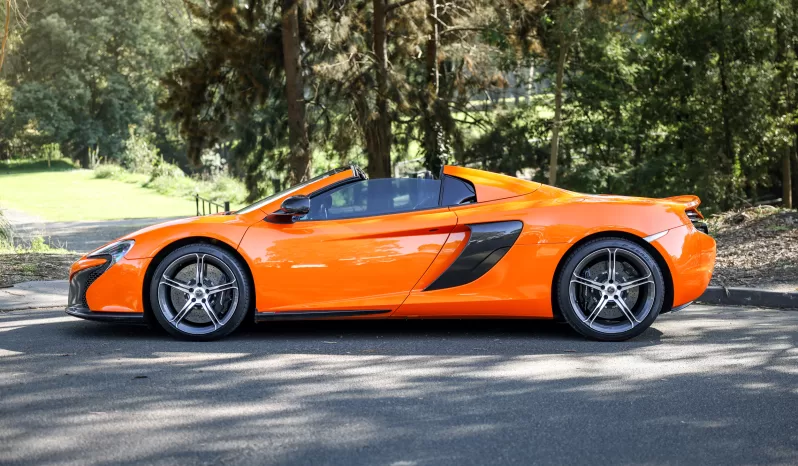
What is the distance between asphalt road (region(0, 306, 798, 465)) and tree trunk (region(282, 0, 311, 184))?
36.6ft

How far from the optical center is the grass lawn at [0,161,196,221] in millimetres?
30609

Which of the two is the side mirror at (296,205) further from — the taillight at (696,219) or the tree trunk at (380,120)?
the tree trunk at (380,120)

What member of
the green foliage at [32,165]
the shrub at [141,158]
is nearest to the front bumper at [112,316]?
the shrub at [141,158]

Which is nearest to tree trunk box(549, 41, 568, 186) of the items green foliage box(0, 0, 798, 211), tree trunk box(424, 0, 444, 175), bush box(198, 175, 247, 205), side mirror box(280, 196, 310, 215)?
green foliage box(0, 0, 798, 211)

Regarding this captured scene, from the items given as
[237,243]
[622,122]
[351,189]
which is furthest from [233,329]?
[622,122]

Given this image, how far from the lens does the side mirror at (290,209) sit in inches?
266

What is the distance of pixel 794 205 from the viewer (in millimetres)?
23422

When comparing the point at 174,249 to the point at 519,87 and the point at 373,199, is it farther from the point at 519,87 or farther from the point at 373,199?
the point at 519,87

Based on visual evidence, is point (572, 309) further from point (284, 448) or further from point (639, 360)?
point (284, 448)

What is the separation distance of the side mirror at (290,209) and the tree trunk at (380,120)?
12.6 m

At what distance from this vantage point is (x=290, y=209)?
6.76m

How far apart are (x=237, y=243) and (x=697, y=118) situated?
18233 millimetres

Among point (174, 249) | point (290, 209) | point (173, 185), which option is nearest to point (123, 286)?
point (174, 249)

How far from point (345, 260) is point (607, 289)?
6.16 ft
